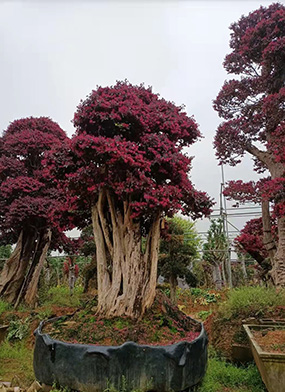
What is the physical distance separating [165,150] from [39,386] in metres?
2.78

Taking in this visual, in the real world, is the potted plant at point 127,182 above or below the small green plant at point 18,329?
above

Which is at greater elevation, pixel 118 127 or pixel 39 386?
pixel 118 127

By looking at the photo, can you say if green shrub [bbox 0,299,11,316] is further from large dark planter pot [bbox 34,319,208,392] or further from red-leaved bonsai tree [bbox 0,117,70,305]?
large dark planter pot [bbox 34,319,208,392]

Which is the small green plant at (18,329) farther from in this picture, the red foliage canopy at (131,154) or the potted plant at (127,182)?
the red foliage canopy at (131,154)

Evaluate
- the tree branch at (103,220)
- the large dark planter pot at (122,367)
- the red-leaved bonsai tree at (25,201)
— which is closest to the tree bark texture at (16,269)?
the red-leaved bonsai tree at (25,201)

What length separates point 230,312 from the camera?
4.63 m

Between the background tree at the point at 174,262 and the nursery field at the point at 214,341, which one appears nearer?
the nursery field at the point at 214,341

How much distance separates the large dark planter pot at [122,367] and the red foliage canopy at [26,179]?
348cm

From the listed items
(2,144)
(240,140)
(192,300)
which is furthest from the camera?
(192,300)

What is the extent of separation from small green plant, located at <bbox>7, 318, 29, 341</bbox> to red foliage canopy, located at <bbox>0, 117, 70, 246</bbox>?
1.82 m

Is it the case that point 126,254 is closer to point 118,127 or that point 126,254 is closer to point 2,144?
point 118,127

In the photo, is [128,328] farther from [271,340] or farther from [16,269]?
[16,269]

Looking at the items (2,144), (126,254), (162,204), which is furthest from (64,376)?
(2,144)

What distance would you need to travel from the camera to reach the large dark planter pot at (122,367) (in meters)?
2.68
